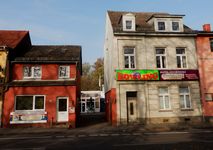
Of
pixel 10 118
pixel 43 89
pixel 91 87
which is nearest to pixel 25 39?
pixel 43 89

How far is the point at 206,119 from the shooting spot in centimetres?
1955

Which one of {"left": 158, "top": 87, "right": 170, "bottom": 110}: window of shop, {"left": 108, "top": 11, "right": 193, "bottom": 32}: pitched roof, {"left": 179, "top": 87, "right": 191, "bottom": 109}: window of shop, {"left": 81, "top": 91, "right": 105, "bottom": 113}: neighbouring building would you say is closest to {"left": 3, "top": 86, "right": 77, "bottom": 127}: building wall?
{"left": 108, "top": 11, "right": 193, "bottom": 32}: pitched roof

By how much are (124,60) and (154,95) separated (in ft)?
15.5

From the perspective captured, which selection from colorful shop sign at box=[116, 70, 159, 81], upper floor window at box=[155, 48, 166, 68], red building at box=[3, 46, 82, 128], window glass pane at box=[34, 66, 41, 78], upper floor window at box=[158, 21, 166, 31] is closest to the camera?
red building at box=[3, 46, 82, 128]

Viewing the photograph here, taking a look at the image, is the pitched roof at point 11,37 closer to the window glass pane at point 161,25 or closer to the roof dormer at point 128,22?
the roof dormer at point 128,22

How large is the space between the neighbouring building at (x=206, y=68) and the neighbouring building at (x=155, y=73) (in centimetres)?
62

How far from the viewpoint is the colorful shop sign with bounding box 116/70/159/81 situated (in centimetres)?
1884

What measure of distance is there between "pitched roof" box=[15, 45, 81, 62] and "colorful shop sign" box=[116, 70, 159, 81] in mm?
4796

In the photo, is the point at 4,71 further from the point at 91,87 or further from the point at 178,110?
the point at 91,87

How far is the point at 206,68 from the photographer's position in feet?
67.7

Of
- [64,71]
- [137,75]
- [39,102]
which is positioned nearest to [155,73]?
[137,75]

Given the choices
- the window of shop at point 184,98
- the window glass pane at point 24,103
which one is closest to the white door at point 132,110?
the window of shop at point 184,98

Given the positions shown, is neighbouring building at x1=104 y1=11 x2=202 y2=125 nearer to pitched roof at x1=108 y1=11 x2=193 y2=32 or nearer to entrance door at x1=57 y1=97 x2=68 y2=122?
pitched roof at x1=108 y1=11 x2=193 y2=32

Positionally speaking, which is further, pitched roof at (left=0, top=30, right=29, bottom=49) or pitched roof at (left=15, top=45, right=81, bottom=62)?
pitched roof at (left=0, top=30, right=29, bottom=49)
